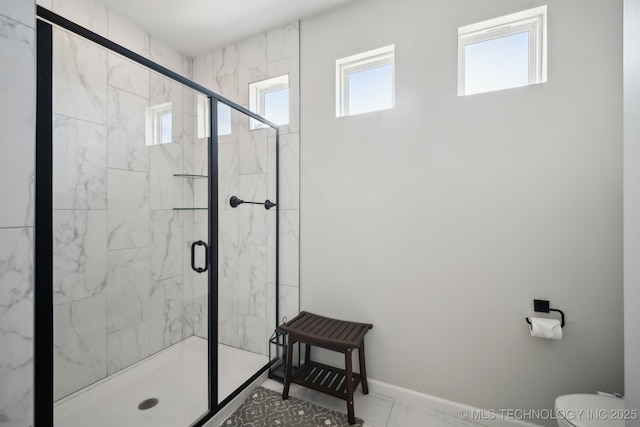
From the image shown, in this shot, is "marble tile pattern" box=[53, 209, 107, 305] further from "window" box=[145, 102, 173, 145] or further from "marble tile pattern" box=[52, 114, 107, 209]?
"window" box=[145, 102, 173, 145]

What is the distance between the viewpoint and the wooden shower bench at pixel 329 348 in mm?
1578

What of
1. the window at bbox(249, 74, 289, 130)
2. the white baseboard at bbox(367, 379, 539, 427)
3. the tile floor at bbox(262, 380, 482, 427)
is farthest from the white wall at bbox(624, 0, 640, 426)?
the window at bbox(249, 74, 289, 130)

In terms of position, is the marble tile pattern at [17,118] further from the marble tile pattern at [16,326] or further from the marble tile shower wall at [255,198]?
the marble tile shower wall at [255,198]

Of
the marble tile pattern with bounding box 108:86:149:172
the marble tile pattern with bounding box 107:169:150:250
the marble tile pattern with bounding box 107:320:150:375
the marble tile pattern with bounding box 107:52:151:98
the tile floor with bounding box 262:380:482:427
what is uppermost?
the marble tile pattern with bounding box 107:52:151:98

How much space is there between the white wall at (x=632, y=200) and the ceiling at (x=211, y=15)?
1.66 metres

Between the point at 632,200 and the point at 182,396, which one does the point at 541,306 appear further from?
the point at 182,396

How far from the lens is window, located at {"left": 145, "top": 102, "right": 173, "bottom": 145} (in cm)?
138

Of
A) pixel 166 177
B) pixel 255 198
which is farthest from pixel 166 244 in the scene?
pixel 255 198

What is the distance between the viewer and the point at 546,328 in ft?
4.48

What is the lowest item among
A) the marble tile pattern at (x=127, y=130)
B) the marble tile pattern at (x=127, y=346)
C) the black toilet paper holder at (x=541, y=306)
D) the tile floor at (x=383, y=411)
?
the tile floor at (x=383, y=411)

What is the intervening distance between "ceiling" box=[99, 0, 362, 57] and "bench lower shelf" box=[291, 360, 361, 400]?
271 centimetres

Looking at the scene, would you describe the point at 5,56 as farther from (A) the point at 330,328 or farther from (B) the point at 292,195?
(A) the point at 330,328

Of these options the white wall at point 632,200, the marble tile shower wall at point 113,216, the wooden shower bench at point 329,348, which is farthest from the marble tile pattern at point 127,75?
the white wall at point 632,200

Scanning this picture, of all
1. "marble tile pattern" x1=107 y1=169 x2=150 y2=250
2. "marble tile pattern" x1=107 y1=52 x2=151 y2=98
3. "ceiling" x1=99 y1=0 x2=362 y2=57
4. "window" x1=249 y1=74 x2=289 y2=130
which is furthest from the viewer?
"window" x1=249 y1=74 x2=289 y2=130
